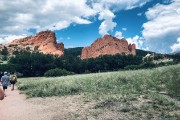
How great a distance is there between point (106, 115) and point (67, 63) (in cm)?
9192

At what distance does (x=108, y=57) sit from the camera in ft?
392

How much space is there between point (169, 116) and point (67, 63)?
93.5 metres

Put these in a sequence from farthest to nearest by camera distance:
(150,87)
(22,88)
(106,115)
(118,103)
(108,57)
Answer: (108,57), (22,88), (150,87), (118,103), (106,115)

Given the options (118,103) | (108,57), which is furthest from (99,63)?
(118,103)

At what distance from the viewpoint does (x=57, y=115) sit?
16156 mm

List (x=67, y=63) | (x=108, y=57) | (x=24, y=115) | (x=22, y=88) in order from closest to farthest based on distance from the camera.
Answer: (x=24, y=115) → (x=22, y=88) → (x=67, y=63) → (x=108, y=57)

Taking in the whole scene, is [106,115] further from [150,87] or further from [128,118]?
[150,87]

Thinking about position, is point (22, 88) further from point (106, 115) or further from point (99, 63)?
point (99, 63)

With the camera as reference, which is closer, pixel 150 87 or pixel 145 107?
pixel 145 107

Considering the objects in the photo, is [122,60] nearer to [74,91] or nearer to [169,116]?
[74,91]

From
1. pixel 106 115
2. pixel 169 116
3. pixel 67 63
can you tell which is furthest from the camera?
pixel 67 63

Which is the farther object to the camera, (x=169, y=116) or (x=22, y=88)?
(x=22, y=88)


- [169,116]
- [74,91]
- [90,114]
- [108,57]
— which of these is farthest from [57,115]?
[108,57]

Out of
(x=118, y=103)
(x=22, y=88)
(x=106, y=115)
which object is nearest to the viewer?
Result: (x=106, y=115)
